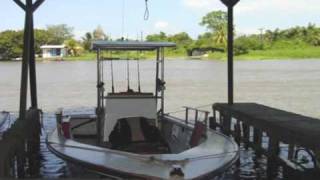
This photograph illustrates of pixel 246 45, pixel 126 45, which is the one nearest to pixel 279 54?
pixel 246 45

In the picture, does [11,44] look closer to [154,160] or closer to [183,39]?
[183,39]

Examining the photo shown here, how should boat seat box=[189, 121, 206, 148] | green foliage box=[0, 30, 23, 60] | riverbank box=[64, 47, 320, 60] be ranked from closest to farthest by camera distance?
boat seat box=[189, 121, 206, 148] < green foliage box=[0, 30, 23, 60] < riverbank box=[64, 47, 320, 60]

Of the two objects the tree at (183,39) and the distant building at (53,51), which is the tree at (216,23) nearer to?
the tree at (183,39)

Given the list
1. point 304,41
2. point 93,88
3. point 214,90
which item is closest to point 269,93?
point 214,90

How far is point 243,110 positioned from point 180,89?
26.5 metres

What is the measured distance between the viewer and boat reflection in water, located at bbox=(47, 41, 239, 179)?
8.64 meters

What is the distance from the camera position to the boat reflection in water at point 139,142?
340 inches

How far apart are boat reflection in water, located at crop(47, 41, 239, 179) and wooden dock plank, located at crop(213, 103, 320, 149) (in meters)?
0.91

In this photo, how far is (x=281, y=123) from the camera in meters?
11.8

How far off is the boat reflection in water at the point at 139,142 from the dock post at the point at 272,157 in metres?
1.37

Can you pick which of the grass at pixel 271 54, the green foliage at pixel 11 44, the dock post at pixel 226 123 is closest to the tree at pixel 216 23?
the grass at pixel 271 54

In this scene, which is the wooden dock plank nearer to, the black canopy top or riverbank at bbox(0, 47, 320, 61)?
the black canopy top

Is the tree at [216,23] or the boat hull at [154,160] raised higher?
the tree at [216,23]

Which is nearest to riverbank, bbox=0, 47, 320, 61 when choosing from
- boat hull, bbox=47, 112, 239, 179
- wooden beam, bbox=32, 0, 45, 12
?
wooden beam, bbox=32, 0, 45, 12
